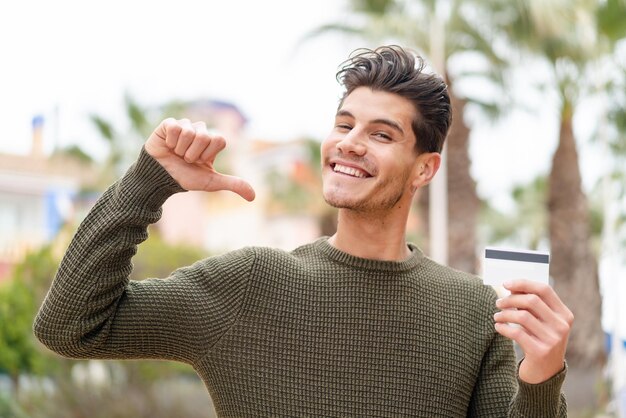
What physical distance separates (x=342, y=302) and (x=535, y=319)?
60 cm

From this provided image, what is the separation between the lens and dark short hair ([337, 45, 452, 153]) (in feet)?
8.77

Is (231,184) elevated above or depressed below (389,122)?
below

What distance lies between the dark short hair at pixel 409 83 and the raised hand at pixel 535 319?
2.27ft

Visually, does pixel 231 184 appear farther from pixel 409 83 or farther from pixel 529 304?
pixel 529 304

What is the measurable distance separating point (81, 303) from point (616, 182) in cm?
1975

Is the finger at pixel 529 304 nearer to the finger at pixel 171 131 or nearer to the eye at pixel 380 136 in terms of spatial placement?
the eye at pixel 380 136

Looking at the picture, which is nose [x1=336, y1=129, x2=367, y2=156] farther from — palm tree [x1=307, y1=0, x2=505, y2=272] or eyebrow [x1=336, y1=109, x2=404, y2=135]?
palm tree [x1=307, y1=0, x2=505, y2=272]

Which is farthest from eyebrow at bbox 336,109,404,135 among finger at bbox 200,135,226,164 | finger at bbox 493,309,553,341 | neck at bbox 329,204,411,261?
finger at bbox 493,309,553,341

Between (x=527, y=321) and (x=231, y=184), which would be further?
(x=231, y=184)

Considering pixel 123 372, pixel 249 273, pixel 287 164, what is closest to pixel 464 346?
pixel 249 273

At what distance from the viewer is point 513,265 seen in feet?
7.26

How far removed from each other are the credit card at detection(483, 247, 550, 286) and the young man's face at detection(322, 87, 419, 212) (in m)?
0.46

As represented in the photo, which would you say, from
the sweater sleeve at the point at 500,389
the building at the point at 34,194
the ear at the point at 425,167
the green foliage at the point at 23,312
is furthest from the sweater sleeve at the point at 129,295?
the building at the point at 34,194

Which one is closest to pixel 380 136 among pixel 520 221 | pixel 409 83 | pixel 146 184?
pixel 409 83
